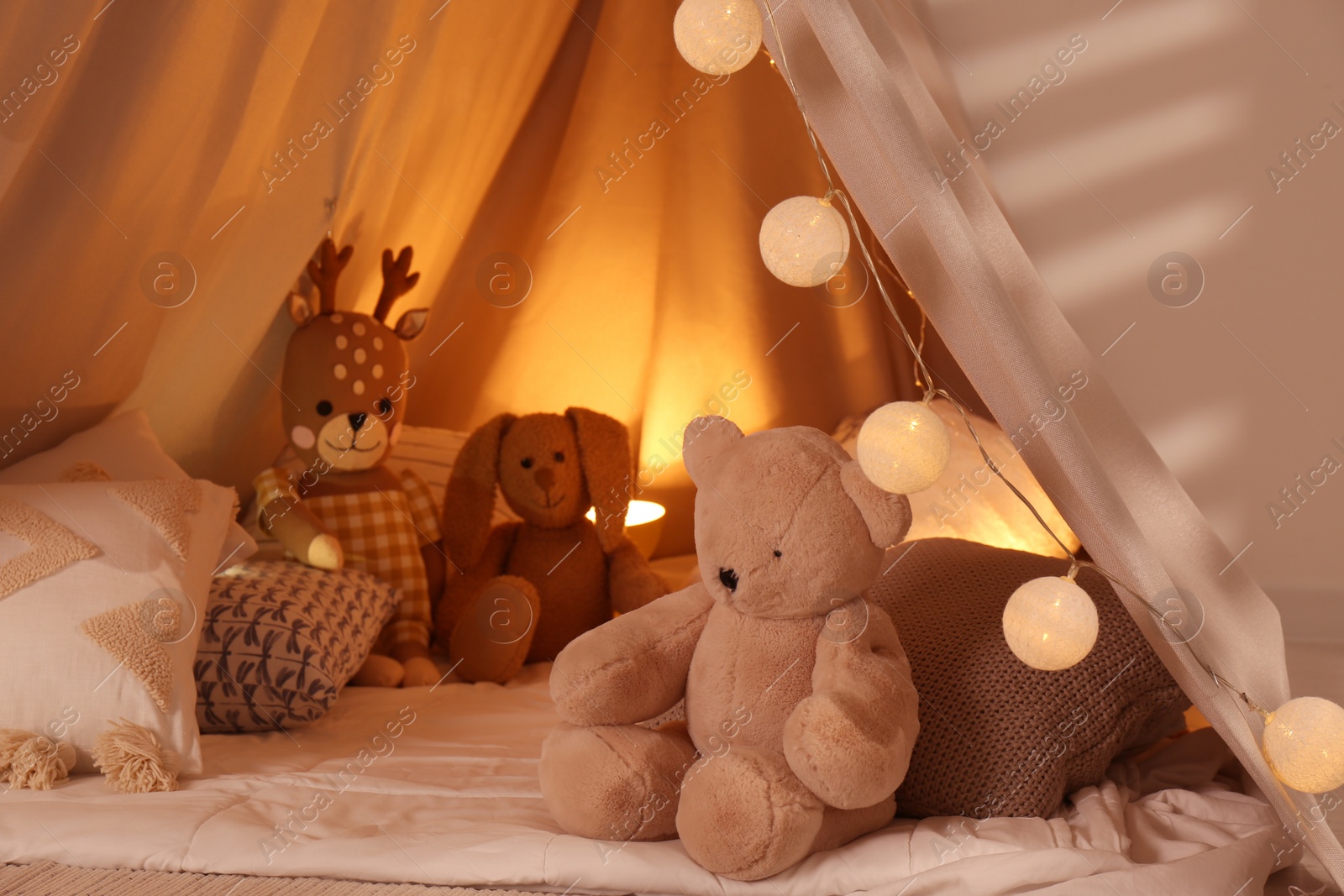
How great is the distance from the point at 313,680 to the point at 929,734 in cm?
89

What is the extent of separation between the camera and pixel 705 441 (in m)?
1.21

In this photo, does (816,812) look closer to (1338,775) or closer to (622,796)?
(622,796)

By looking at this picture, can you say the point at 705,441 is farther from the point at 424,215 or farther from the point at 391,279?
the point at 424,215

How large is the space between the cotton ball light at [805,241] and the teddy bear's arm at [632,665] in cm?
44

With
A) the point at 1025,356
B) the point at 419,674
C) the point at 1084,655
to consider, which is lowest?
the point at 419,674

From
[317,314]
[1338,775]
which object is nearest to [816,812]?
[1338,775]

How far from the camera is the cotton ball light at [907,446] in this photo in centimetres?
93

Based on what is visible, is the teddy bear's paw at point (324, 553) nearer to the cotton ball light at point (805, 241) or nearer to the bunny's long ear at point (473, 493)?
the bunny's long ear at point (473, 493)

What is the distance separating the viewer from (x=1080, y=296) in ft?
4.47

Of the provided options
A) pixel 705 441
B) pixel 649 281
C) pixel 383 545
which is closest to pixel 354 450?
pixel 383 545

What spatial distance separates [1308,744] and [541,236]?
79.3 inches

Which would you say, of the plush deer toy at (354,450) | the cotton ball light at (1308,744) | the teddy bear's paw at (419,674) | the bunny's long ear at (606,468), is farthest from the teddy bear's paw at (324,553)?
the cotton ball light at (1308,744)

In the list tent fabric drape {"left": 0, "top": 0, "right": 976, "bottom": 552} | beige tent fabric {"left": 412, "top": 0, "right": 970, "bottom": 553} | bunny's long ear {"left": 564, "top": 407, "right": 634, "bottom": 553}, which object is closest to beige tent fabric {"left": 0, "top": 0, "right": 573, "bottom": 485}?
tent fabric drape {"left": 0, "top": 0, "right": 976, "bottom": 552}

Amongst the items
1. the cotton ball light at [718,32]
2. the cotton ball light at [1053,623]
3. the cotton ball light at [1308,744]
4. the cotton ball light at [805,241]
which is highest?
the cotton ball light at [718,32]
